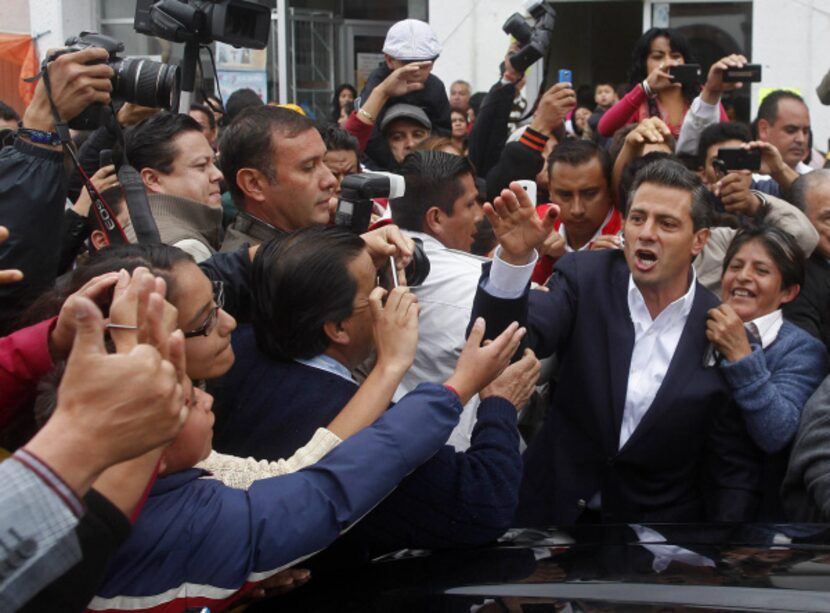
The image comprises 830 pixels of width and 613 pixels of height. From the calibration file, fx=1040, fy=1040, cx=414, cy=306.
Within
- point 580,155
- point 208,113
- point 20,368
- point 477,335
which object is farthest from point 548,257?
point 208,113

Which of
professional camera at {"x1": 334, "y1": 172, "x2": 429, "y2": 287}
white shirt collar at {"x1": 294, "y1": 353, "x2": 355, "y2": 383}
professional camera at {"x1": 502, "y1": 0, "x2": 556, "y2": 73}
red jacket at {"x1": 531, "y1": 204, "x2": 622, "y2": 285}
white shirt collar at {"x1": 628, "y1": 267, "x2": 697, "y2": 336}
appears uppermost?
professional camera at {"x1": 502, "y1": 0, "x2": 556, "y2": 73}

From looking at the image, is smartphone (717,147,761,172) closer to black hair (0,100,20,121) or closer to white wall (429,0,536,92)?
black hair (0,100,20,121)

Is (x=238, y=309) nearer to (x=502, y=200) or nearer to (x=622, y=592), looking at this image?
(x=502, y=200)

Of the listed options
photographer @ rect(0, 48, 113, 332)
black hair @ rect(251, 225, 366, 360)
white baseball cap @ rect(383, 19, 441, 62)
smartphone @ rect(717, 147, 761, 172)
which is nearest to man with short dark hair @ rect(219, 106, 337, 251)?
photographer @ rect(0, 48, 113, 332)

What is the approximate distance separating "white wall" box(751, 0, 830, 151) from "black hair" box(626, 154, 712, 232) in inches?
281

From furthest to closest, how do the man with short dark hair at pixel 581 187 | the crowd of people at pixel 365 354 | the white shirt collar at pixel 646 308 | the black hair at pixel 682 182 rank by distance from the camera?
the man with short dark hair at pixel 581 187 → the black hair at pixel 682 182 → the white shirt collar at pixel 646 308 → the crowd of people at pixel 365 354

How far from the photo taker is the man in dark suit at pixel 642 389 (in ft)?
9.89

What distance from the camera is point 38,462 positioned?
3.97ft

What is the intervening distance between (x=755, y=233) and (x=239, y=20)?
197cm

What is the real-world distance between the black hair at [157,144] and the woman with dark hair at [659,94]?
8.42 ft

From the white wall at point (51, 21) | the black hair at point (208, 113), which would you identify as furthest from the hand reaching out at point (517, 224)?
the white wall at point (51, 21)

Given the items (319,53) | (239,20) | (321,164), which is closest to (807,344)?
(321,164)

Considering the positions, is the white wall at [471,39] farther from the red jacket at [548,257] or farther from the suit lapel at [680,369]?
the suit lapel at [680,369]

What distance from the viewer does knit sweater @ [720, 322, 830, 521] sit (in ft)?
9.71
